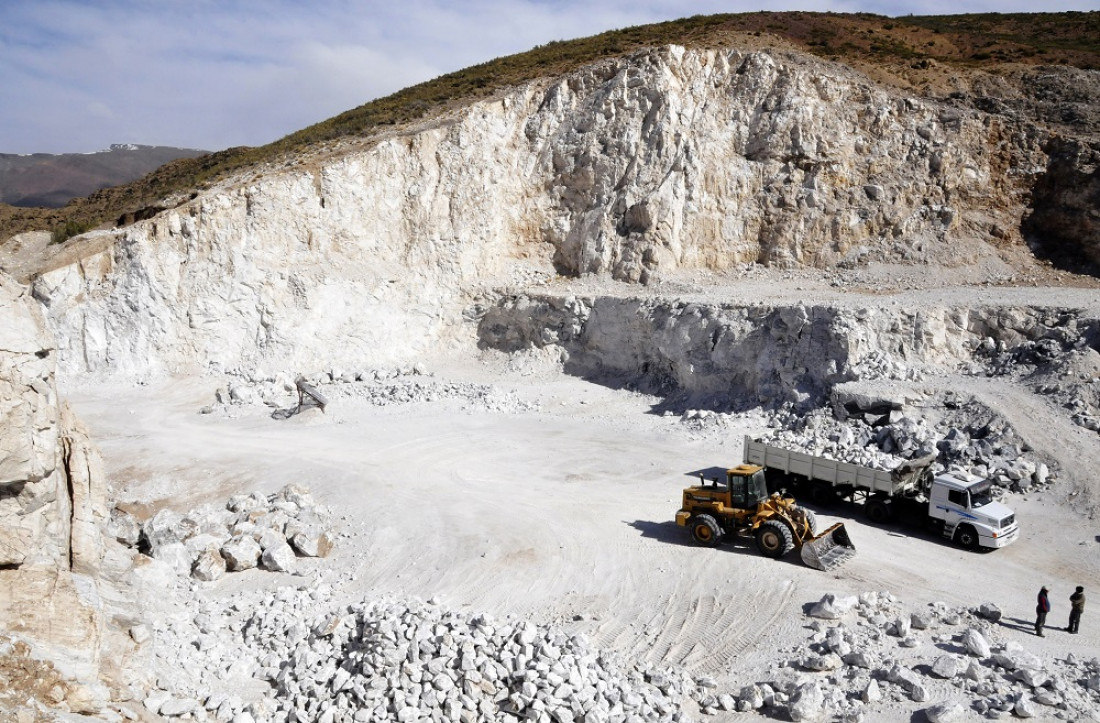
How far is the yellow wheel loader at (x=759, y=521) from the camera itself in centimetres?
1267

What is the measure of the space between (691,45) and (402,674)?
31736 millimetres

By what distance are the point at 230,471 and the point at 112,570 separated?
7.59m

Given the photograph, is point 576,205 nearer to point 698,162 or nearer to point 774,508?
point 698,162

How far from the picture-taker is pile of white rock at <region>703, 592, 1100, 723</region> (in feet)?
28.6

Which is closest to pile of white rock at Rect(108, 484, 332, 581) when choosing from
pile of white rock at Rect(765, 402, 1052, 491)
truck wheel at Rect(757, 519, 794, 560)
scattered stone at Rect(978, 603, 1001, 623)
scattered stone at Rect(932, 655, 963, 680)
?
truck wheel at Rect(757, 519, 794, 560)

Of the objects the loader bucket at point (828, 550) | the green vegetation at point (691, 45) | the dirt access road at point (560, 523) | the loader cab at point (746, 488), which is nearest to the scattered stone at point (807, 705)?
the dirt access road at point (560, 523)

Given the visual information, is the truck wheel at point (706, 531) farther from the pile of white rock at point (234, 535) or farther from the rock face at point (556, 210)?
the rock face at point (556, 210)

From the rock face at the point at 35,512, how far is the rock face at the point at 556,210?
1819 centimetres

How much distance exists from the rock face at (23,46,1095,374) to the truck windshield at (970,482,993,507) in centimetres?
1515

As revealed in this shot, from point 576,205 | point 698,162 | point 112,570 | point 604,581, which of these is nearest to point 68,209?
point 576,205

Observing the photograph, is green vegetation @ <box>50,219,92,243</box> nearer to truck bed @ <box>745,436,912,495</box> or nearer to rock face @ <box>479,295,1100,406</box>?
rock face @ <box>479,295,1100,406</box>

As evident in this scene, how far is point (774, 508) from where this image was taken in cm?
1320

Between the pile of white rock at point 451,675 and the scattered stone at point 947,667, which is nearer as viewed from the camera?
the pile of white rock at point 451,675

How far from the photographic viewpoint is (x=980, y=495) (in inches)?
560
